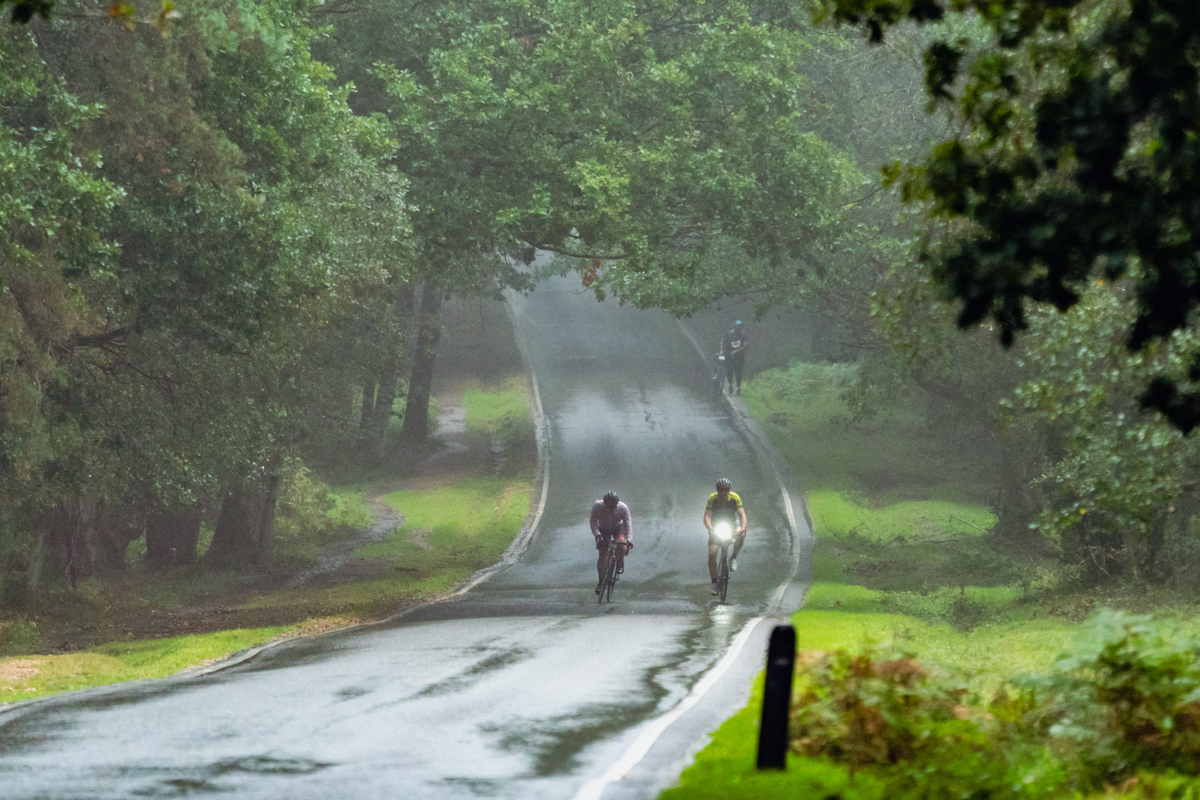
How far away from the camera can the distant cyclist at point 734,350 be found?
4553 cm

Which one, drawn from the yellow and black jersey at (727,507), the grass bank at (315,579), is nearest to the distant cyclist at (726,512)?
the yellow and black jersey at (727,507)

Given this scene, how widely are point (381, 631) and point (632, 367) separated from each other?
35.5 meters

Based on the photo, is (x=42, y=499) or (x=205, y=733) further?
(x=42, y=499)

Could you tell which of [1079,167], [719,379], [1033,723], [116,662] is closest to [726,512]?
[116,662]

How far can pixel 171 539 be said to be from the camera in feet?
93.6

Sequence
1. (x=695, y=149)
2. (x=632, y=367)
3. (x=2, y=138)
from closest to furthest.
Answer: (x=2, y=138) < (x=695, y=149) < (x=632, y=367)

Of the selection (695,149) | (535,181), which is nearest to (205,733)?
(535,181)

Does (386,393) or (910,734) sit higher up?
(386,393)

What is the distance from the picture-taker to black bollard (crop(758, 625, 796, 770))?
7234mm

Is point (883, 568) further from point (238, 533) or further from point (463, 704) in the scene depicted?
point (463, 704)

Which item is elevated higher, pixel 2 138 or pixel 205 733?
pixel 2 138

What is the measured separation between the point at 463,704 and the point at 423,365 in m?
29.1

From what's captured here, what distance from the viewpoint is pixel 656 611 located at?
21.2 meters

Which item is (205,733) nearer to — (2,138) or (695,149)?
(2,138)
